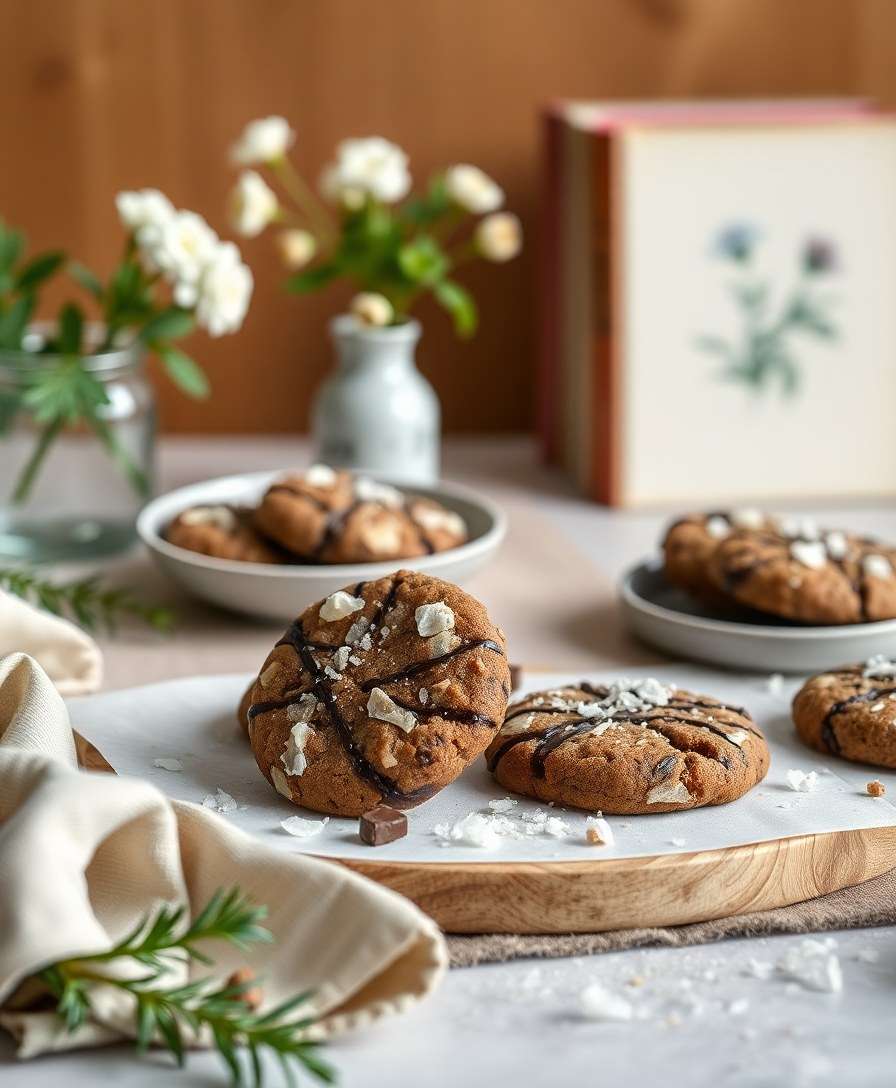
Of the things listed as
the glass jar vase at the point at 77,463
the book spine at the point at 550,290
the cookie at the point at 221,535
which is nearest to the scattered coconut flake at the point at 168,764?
the cookie at the point at 221,535

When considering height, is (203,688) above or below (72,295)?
below

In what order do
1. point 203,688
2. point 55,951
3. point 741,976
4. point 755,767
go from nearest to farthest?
1. point 55,951
2. point 741,976
3. point 755,767
4. point 203,688

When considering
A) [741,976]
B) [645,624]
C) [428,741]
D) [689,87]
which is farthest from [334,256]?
[741,976]

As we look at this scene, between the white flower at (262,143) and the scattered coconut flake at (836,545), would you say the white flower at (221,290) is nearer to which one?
the white flower at (262,143)

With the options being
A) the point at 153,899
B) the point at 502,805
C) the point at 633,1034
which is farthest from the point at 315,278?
the point at 633,1034

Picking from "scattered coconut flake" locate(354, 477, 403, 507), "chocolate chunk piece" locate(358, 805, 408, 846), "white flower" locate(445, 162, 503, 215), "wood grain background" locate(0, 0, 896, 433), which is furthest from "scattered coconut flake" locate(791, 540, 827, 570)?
"wood grain background" locate(0, 0, 896, 433)

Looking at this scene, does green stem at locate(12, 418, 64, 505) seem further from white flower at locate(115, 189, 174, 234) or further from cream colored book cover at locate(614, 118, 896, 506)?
cream colored book cover at locate(614, 118, 896, 506)

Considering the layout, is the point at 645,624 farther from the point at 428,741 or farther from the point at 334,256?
the point at 334,256
